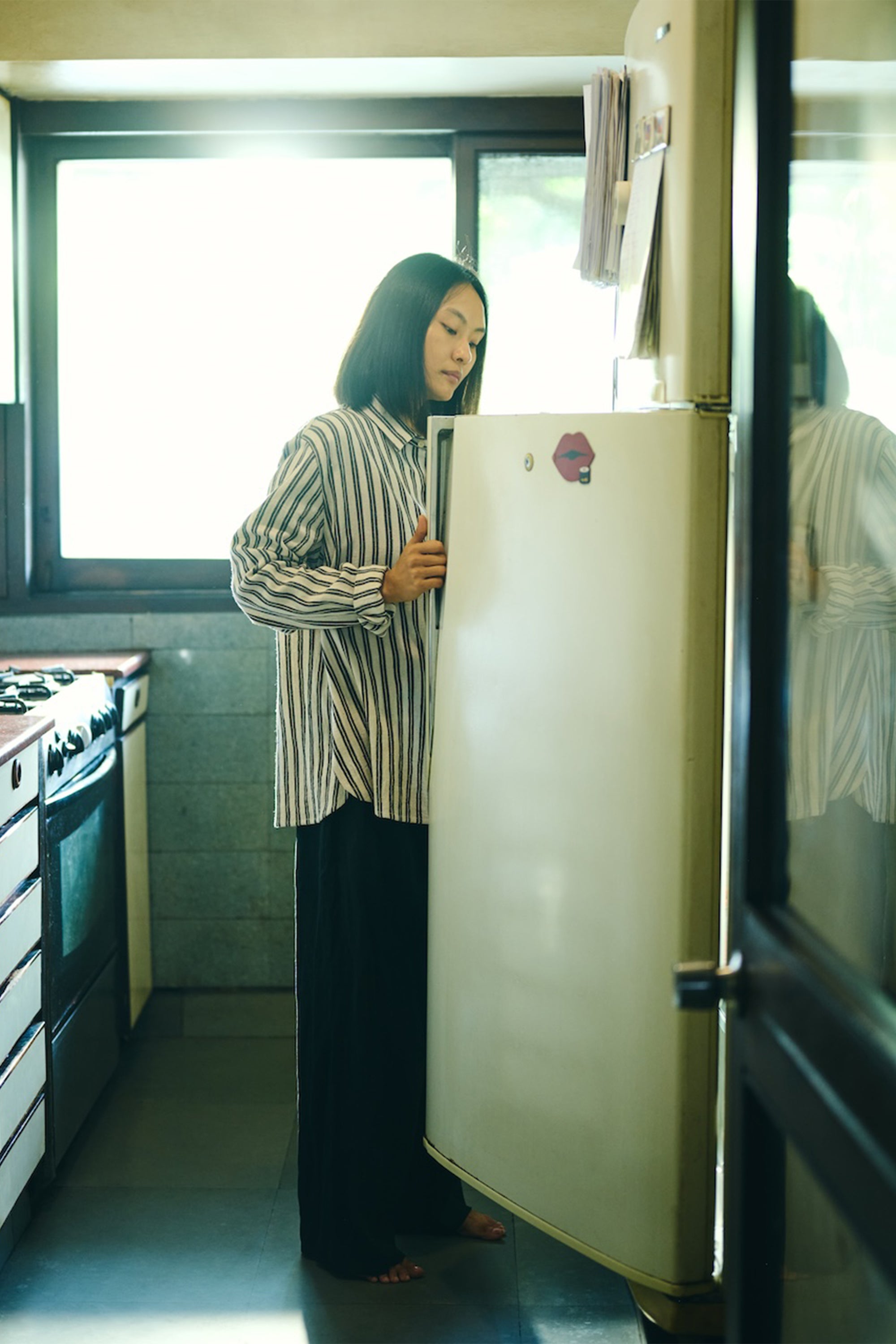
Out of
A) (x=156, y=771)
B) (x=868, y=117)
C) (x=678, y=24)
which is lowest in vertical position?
(x=156, y=771)

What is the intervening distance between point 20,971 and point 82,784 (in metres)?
0.48

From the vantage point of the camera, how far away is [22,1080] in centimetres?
212

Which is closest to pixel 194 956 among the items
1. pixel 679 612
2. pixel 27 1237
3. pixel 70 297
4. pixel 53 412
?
pixel 27 1237

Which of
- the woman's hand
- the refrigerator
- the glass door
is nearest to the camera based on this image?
the glass door

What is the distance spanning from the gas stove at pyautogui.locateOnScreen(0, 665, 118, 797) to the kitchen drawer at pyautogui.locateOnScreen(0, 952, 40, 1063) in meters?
0.31

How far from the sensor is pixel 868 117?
1.07 meters

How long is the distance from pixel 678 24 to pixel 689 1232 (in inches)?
56.3

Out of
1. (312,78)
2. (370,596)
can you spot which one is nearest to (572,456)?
(370,596)

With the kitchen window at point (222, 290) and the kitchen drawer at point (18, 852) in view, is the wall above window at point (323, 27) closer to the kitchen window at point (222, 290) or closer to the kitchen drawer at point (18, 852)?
the kitchen window at point (222, 290)

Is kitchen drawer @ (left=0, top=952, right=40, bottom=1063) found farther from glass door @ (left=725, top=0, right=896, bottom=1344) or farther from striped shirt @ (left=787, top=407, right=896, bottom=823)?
striped shirt @ (left=787, top=407, right=896, bottom=823)

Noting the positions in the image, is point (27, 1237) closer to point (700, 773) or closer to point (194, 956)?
point (194, 956)

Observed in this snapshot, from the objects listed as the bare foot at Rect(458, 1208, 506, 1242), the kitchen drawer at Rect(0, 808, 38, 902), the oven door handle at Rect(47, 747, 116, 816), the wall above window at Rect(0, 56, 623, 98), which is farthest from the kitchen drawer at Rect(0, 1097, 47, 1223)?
the wall above window at Rect(0, 56, 623, 98)

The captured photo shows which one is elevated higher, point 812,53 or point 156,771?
point 812,53

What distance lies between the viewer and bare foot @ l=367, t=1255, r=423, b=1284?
6.84ft
